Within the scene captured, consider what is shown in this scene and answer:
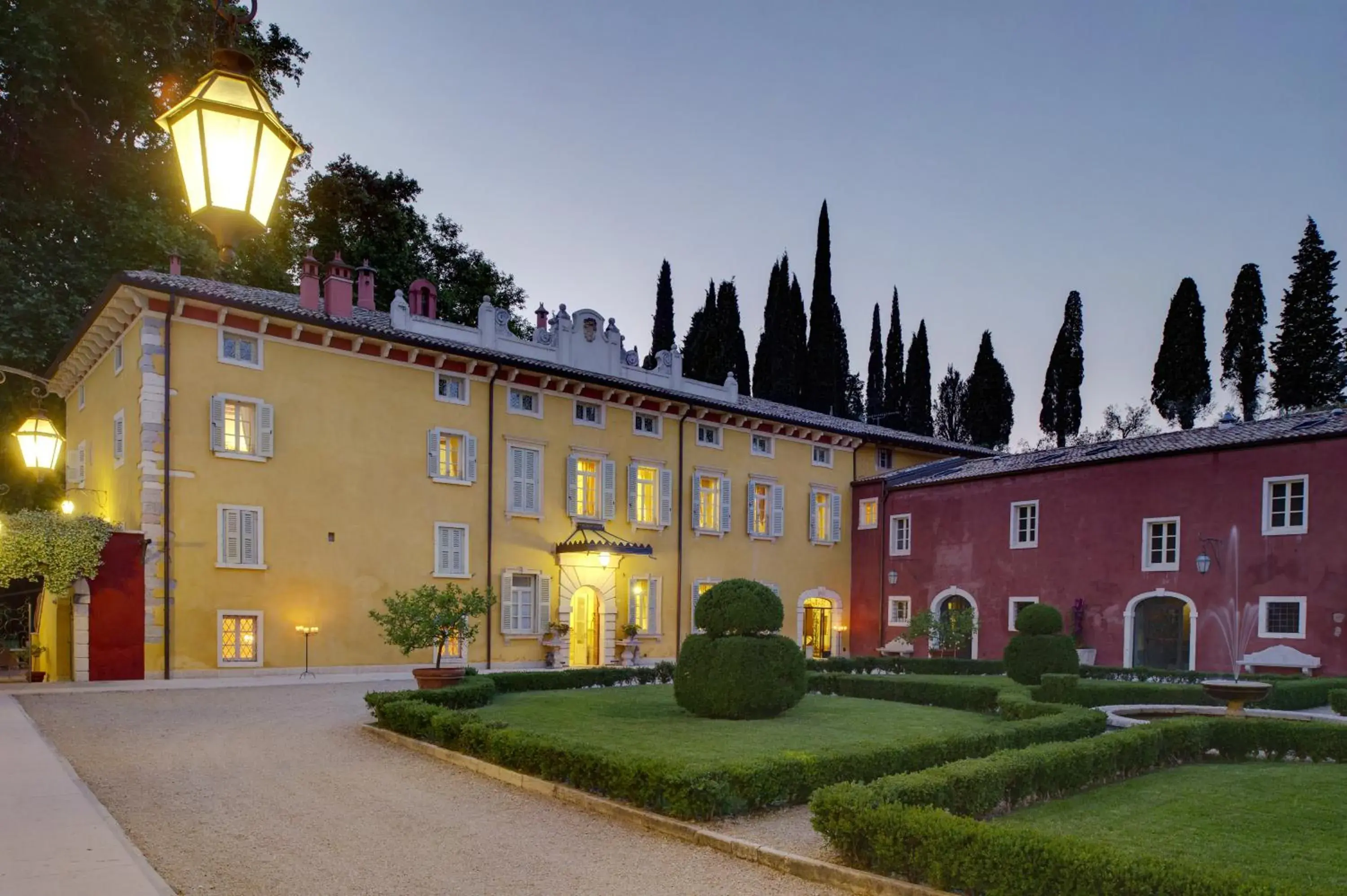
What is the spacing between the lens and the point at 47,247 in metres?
25.1

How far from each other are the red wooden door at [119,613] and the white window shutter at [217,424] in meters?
Answer: 2.45

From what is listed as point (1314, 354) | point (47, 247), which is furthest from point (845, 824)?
point (1314, 354)

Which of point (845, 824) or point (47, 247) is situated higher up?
point (47, 247)

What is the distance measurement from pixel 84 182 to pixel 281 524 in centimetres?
1410

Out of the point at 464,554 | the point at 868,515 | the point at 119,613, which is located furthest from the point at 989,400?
the point at 119,613

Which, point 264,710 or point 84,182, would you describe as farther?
point 84,182

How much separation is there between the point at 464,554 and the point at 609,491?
192 inches

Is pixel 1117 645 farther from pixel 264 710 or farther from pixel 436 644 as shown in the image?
pixel 264 710

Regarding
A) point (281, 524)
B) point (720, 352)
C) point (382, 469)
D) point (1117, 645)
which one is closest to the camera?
point (281, 524)

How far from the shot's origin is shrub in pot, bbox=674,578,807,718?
13.1 meters

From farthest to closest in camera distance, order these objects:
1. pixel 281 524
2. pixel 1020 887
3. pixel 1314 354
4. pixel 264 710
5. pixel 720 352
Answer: pixel 720 352
pixel 1314 354
pixel 281 524
pixel 264 710
pixel 1020 887

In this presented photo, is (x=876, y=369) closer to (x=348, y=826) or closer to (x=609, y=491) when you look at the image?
(x=609, y=491)

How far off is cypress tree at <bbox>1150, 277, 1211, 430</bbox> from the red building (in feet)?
61.4

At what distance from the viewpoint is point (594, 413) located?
86.8 feet
